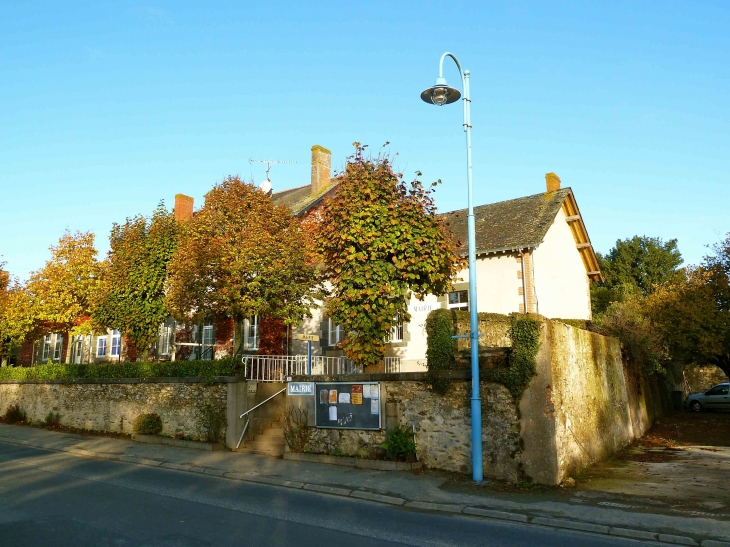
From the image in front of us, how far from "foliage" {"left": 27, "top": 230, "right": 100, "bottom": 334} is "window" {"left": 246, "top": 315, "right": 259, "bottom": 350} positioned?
23.6 feet

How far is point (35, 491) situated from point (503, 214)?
2068 cm

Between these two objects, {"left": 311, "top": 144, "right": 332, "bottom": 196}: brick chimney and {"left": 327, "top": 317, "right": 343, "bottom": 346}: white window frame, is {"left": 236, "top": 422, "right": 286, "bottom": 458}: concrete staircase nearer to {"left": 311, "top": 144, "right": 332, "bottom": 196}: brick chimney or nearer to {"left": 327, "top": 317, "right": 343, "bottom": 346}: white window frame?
{"left": 327, "top": 317, "right": 343, "bottom": 346}: white window frame

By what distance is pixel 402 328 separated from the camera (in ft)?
73.3

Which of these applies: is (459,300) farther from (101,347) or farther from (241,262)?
(101,347)

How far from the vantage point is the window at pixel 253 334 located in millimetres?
24812

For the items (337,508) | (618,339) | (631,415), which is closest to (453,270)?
(618,339)

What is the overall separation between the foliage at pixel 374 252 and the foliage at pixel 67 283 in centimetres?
1553

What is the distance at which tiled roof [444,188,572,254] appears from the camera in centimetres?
2223

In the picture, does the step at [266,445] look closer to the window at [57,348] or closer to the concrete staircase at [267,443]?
the concrete staircase at [267,443]

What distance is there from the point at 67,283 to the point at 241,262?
12873 mm

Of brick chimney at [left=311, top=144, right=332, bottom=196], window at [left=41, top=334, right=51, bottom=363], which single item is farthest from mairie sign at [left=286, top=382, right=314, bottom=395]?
window at [left=41, top=334, right=51, bottom=363]

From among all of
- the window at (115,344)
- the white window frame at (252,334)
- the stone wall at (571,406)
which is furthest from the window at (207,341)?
the stone wall at (571,406)

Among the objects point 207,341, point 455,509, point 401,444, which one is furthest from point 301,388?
point 207,341

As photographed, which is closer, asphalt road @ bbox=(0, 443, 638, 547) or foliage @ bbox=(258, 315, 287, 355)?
asphalt road @ bbox=(0, 443, 638, 547)
